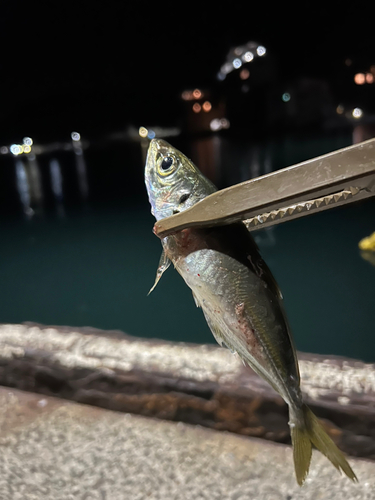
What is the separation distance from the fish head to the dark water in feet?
11.0

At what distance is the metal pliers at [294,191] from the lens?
2.09ft

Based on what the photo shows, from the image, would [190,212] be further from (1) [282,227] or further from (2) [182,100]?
(2) [182,100]

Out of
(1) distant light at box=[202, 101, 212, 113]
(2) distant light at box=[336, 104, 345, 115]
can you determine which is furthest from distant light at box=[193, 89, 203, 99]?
(2) distant light at box=[336, 104, 345, 115]

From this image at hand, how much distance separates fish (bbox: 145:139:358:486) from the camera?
0.84 meters

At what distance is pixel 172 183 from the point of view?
911mm

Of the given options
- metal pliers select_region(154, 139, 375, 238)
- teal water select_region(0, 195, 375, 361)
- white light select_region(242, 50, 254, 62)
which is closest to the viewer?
metal pliers select_region(154, 139, 375, 238)

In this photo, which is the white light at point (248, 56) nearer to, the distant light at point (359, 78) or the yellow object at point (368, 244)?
the distant light at point (359, 78)

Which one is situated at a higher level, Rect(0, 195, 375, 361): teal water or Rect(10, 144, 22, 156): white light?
Rect(10, 144, 22, 156): white light

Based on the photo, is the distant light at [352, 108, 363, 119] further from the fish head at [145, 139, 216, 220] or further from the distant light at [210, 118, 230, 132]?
the fish head at [145, 139, 216, 220]

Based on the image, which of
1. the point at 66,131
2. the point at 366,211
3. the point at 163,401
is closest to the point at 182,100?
the point at 66,131

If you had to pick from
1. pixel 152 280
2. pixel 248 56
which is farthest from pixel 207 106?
pixel 152 280

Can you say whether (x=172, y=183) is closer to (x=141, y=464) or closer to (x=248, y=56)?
(x=141, y=464)

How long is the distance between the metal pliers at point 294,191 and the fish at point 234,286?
0.25 ft

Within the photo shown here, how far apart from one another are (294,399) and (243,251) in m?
0.37
